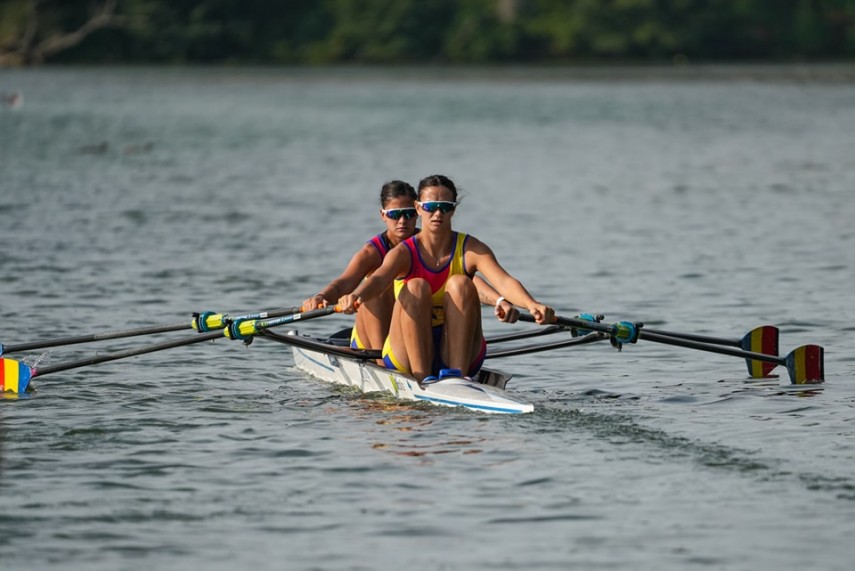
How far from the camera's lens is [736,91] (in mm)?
74875

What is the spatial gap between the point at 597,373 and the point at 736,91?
62.2 metres

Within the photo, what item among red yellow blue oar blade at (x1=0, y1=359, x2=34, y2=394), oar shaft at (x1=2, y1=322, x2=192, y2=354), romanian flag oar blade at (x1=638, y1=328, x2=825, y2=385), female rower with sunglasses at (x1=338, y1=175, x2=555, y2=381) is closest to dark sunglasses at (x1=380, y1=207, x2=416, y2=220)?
female rower with sunglasses at (x1=338, y1=175, x2=555, y2=381)

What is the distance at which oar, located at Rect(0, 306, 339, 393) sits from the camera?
13.1 m

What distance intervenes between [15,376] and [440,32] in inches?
3323

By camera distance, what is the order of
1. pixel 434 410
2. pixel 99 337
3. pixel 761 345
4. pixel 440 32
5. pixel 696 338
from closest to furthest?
pixel 434 410 < pixel 696 338 < pixel 99 337 < pixel 761 345 < pixel 440 32

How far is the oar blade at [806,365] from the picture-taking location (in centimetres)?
1377

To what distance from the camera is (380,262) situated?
1347 cm

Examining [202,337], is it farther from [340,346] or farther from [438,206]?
[438,206]

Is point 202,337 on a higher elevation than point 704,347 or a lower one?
higher

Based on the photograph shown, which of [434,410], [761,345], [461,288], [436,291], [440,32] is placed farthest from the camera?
[440,32]

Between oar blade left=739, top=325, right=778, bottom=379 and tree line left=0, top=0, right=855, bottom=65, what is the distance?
77794 mm

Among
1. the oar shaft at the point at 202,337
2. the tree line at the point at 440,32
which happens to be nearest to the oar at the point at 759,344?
the oar shaft at the point at 202,337

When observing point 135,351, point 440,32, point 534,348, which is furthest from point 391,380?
point 440,32

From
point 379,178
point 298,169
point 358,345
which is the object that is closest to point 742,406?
point 358,345
